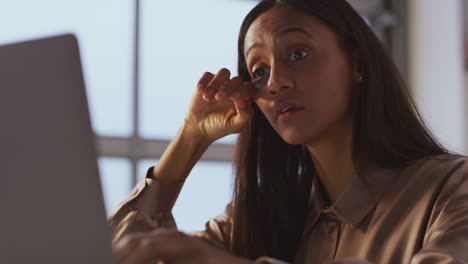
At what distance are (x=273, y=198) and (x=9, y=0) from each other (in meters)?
1.77

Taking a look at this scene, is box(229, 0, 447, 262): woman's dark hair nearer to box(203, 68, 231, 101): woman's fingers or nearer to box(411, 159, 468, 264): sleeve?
box(203, 68, 231, 101): woman's fingers

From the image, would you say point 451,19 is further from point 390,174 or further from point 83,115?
point 83,115

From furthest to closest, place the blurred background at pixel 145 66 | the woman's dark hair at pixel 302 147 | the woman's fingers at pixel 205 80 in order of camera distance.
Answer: the blurred background at pixel 145 66
the woman's fingers at pixel 205 80
the woman's dark hair at pixel 302 147

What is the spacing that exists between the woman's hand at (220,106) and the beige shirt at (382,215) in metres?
0.19

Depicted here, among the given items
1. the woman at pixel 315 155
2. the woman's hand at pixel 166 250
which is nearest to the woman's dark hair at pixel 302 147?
the woman at pixel 315 155

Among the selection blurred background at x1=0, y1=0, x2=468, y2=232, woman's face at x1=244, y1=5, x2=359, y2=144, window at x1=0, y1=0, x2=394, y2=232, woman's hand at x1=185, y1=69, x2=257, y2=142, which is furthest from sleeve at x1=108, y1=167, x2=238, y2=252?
window at x1=0, y1=0, x2=394, y2=232

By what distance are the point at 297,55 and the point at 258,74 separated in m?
0.14

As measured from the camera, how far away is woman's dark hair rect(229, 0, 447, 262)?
1270mm

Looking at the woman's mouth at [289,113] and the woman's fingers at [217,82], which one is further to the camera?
the woman's fingers at [217,82]

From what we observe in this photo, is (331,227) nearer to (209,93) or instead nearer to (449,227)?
(449,227)

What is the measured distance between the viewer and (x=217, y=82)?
1.46 m

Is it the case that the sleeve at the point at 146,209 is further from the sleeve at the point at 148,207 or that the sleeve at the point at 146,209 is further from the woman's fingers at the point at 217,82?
the woman's fingers at the point at 217,82

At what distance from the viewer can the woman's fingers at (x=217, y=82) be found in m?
1.46

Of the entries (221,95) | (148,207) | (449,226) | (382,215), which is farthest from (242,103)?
(449,226)
